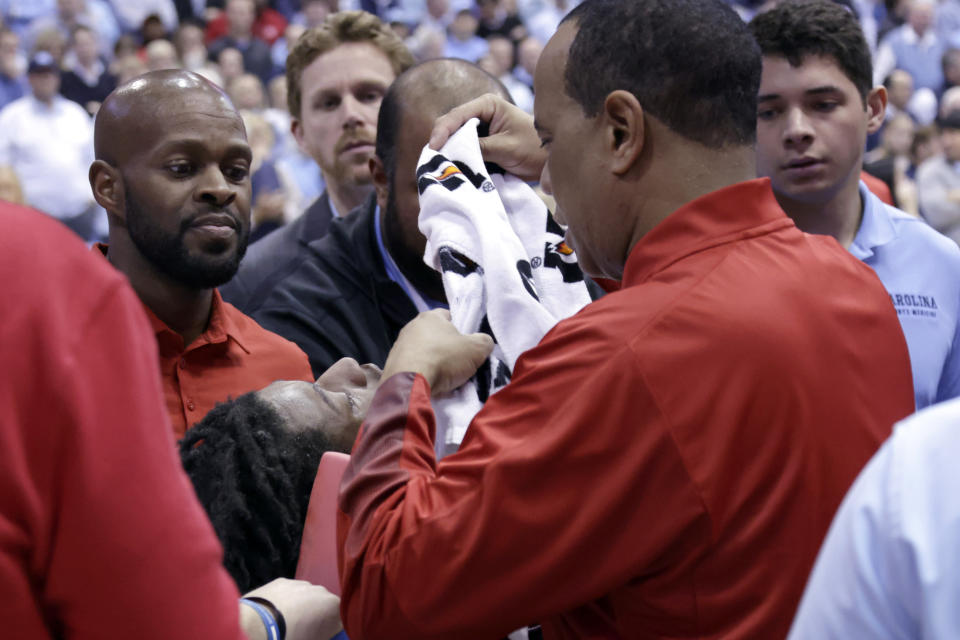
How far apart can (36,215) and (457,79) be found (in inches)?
66.1

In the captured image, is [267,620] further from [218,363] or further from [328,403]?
Answer: [218,363]

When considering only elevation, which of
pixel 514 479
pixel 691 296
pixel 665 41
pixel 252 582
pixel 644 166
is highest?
pixel 665 41

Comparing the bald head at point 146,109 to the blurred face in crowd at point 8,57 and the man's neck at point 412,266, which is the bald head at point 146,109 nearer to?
the man's neck at point 412,266

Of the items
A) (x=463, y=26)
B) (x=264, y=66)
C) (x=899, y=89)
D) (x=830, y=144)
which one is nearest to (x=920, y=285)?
(x=830, y=144)

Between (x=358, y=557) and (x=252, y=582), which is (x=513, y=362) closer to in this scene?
(x=358, y=557)

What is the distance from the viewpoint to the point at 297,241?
378 cm

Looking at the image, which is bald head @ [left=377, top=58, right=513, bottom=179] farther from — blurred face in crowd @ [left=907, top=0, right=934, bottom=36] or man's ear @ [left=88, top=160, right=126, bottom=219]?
blurred face in crowd @ [left=907, top=0, right=934, bottom=36]

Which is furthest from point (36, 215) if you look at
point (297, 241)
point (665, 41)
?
point (297, 241)

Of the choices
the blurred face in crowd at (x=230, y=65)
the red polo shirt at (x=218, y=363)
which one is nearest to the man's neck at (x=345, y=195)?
the red polo shirt at (x=218, y=363)

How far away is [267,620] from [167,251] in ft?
3.03

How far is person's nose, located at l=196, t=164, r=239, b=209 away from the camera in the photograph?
222 cm

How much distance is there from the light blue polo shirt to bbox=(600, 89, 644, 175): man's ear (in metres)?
1.20

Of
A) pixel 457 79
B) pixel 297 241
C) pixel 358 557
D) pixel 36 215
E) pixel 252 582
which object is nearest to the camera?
pixel 36 215

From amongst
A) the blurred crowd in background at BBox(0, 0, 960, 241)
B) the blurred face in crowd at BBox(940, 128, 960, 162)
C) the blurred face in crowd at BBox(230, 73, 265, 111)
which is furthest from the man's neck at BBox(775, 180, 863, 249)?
the blurred face in crowd at BBox(230, 73, 265, 111)
